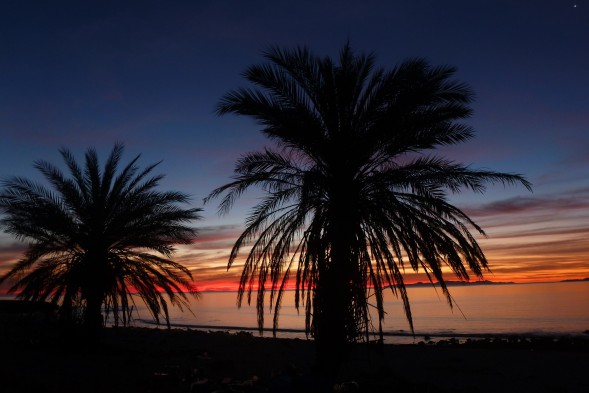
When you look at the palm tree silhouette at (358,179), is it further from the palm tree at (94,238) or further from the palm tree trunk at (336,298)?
the palm tree at (94,238)

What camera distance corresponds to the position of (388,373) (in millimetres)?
12398

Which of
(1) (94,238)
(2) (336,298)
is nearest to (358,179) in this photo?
(2) (336,298)

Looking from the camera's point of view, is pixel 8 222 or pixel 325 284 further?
pixel 8 222

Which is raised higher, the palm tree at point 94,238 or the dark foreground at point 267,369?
the palm tree at point 94,238

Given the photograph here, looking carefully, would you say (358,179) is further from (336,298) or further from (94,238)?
(94,238)

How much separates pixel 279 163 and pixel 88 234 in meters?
8.10

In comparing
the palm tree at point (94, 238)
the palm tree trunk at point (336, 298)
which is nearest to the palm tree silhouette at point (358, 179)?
→ the palm tree trunk at point (336, 298)

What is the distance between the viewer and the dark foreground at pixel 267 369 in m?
8.98

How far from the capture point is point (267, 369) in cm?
1366

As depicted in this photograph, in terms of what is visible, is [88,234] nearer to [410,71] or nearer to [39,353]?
[39,353]

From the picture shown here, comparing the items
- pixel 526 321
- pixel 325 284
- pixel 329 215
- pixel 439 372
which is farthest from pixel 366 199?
pixel 526 321

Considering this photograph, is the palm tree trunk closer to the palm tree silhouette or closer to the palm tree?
the palm tree silhouette

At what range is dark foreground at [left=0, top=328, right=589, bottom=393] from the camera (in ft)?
29.5

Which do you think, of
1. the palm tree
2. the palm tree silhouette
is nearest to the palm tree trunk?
the palm tree silhouette
